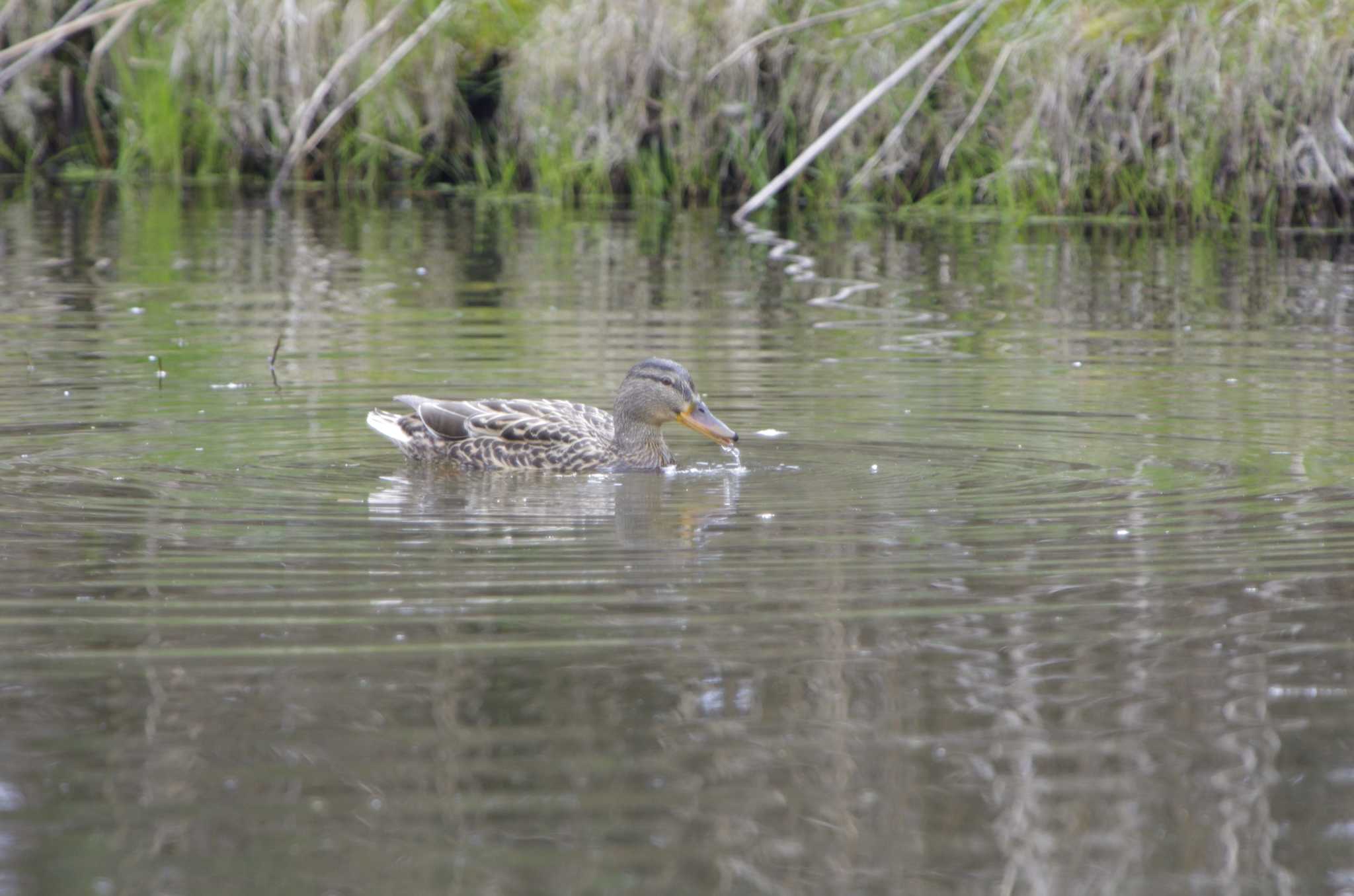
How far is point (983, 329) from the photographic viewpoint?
12547 mm

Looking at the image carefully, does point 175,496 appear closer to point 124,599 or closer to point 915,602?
point 124,599

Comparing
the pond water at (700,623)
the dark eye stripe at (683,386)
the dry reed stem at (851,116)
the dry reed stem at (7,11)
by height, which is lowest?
the pond water at (700,623)

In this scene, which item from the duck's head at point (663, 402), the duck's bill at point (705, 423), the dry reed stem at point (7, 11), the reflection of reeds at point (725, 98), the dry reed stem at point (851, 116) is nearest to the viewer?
the duck's bill at point (705, 423)


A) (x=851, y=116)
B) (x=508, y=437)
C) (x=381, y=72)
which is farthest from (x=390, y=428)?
(x=381, y=72)

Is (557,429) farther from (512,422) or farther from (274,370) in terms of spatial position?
(274,370)

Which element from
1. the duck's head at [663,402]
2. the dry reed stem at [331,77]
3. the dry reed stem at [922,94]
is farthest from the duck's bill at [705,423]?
the dry reed stem at [331,77]

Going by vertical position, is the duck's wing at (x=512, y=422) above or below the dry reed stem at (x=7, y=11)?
below

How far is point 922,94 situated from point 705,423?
8926mm

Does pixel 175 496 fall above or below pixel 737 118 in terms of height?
below

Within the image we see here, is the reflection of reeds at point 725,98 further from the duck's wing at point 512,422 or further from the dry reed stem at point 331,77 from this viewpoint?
→ the duck's wing at point 512,422

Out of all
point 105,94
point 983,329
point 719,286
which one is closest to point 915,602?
point 983,329

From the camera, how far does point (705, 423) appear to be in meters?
8.35

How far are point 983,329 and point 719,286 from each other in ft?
9.62

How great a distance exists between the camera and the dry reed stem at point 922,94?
1634 centimetres
